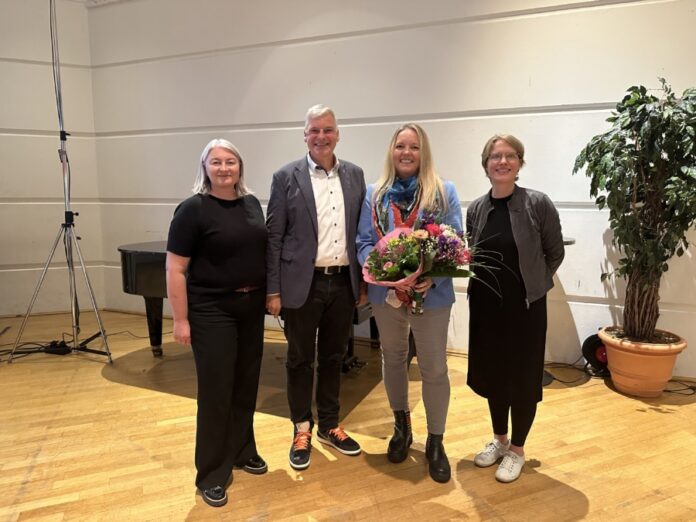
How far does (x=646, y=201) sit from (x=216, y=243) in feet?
9.16

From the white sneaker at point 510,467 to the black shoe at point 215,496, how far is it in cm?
124

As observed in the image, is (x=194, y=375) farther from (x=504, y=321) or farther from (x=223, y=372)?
(x=504, y=321)

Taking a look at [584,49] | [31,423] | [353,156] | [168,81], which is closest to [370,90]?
[353,156]

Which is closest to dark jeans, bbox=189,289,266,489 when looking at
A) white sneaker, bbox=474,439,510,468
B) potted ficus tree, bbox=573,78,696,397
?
white sneaker, bbox=474,439,510,468

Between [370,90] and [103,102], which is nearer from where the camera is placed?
[370,90]

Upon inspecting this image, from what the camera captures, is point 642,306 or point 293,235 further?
point 642,306

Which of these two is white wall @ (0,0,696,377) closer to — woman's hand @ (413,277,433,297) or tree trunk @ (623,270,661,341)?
tree trunk @ (623,270,661,341)

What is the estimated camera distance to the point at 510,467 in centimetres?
227

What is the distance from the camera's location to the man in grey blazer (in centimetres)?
225

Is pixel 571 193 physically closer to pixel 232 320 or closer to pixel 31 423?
pixel 232 320

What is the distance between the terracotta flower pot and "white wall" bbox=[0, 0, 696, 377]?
0.51 m

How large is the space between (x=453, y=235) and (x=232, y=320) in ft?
3.26

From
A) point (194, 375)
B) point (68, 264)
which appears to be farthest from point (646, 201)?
point (68, 264)

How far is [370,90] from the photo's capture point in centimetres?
427
